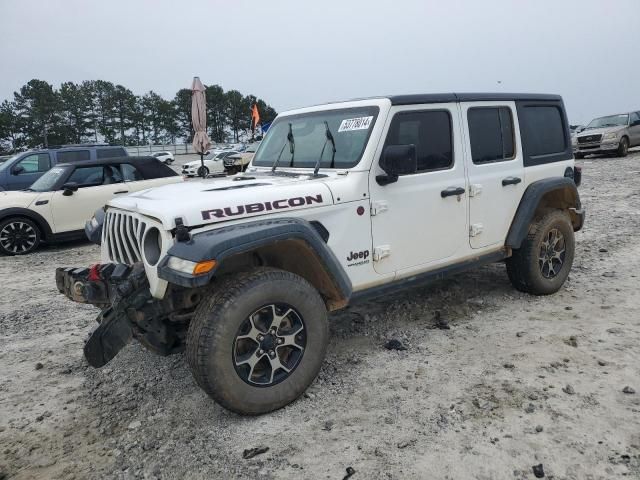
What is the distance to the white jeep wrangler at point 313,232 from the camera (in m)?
2.81

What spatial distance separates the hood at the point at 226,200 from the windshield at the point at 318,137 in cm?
30

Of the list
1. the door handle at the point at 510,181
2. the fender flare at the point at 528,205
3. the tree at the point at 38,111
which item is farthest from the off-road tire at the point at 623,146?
the tree at the point at 38,111

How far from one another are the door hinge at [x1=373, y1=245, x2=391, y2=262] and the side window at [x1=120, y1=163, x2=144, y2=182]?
6497 millimetres

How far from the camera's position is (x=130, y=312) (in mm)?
2910

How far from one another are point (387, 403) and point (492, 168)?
2.27m

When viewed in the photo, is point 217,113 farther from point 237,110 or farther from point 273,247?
point 273,247

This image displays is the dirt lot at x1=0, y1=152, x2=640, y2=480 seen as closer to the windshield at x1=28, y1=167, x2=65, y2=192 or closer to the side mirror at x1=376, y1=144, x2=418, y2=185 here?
the side mirror at x1=376, y1=144, x2=418, y2=185

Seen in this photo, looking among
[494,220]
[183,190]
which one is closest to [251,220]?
[183,190]

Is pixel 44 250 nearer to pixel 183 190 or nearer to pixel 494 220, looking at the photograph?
pixel 183 190

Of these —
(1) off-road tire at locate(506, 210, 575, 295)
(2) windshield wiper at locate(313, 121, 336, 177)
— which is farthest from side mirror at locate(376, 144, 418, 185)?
(1) off-road tire at locate(506, 210, 575, 295)

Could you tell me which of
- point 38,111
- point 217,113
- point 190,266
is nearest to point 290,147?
point 190,266

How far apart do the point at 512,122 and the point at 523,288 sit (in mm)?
1599

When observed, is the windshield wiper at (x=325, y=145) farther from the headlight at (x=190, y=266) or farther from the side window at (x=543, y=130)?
the side window at (x=543, y=130)

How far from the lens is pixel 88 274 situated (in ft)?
10.4
